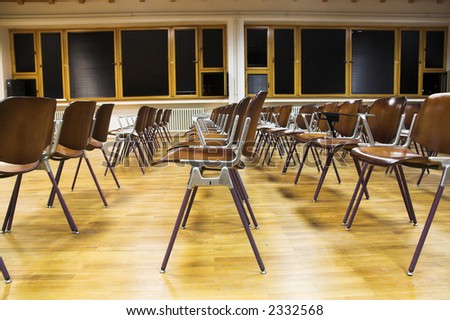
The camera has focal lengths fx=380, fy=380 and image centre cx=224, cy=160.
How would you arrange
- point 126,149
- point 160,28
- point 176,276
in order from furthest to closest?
1. point 160,28
2. point 126,149
3. point 176,276

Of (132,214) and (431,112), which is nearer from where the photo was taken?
(431,112)

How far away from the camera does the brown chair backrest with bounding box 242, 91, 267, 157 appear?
1864mm

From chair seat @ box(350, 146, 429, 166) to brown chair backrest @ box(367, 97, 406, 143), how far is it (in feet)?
0.86

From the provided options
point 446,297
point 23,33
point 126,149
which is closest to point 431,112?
point 446,297

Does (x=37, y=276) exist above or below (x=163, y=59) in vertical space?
below

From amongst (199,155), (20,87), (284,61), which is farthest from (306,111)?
(20,87)

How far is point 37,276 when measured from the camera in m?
1.75

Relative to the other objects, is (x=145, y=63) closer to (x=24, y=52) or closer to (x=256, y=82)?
(x=256, y=82)

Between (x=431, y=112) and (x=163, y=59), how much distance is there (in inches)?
349

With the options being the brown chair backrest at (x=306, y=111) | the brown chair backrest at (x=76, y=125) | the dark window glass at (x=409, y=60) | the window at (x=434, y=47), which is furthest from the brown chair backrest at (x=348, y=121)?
the window at (x=434, y=47)

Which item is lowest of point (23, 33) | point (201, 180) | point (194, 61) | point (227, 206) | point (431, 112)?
point (227, 206)

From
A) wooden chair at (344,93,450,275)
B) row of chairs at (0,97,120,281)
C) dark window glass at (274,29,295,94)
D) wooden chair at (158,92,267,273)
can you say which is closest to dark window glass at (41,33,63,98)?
dark window glass at (274,29,295,94)

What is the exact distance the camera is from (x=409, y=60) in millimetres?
10625
